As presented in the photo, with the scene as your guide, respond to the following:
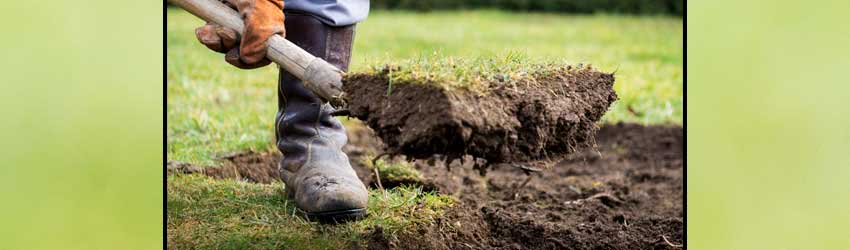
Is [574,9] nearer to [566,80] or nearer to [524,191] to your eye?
[524,191]

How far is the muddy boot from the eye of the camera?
2887 millimetres

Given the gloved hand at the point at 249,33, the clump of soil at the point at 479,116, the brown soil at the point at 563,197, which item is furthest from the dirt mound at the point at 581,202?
the gloved hand at the point at 249,33

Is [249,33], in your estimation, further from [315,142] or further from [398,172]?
[398,172]

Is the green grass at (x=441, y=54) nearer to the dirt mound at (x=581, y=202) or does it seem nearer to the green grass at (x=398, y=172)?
the dirt mound at (x=581, y=202)

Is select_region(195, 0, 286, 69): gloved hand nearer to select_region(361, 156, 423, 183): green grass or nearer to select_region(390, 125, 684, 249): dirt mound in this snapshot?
select_region(390, 125, 684, 249): dirt mound

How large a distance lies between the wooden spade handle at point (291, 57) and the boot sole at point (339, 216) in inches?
16.6

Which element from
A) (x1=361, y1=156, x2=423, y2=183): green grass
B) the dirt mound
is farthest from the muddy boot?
(x1=361, y1=156, x2=423, y2=183): green grass

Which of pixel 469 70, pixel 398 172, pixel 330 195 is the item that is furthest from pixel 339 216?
pixel 398 172

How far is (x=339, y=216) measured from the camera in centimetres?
288

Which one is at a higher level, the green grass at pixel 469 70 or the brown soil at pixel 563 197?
the green grass at pixel 469 70

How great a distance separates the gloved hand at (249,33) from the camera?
275cm

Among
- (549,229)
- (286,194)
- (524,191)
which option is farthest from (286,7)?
(524,191)

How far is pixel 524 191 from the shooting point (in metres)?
3.88
